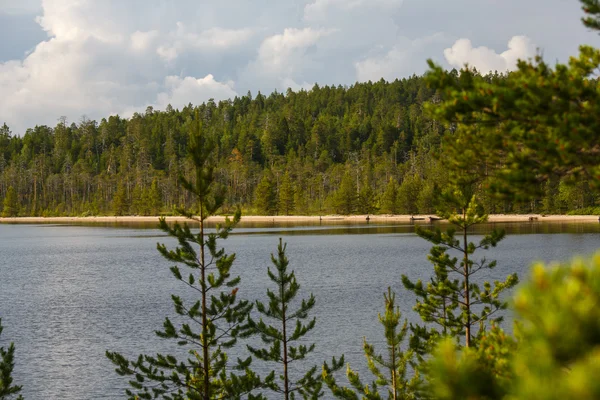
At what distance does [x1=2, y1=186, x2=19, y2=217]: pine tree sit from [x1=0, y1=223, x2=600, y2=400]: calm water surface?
96.0 metres

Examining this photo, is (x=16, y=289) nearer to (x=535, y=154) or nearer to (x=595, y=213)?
(x=535, y=154)

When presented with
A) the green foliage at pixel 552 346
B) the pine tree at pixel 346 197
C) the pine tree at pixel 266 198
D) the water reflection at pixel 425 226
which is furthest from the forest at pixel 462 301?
the pine tree at pixel 266 198

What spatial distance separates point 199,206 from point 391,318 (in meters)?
6.43

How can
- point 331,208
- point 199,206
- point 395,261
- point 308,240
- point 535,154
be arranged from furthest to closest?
point 331,208, point 308,240, point 395,261, point 199,206, point 535,154

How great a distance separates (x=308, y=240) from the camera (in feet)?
266

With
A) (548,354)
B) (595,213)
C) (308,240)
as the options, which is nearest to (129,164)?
(308,240)

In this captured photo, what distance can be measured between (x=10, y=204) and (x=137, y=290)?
149 meters

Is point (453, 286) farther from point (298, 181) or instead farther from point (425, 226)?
point (298, 181)

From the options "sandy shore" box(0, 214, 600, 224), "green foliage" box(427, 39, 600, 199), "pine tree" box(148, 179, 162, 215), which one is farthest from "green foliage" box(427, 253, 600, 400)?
"pine tree" box(148, 179, 162, 215)

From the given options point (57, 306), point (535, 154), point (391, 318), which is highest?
point (535, 154)

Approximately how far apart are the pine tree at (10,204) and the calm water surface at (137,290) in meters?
96.0

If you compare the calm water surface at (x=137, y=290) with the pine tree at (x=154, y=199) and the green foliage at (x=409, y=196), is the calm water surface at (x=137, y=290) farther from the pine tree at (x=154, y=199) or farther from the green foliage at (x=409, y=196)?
the pine tree at (x=154, y=199)

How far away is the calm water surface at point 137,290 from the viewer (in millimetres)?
25000

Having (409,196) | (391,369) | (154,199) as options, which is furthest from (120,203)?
(391,369)
